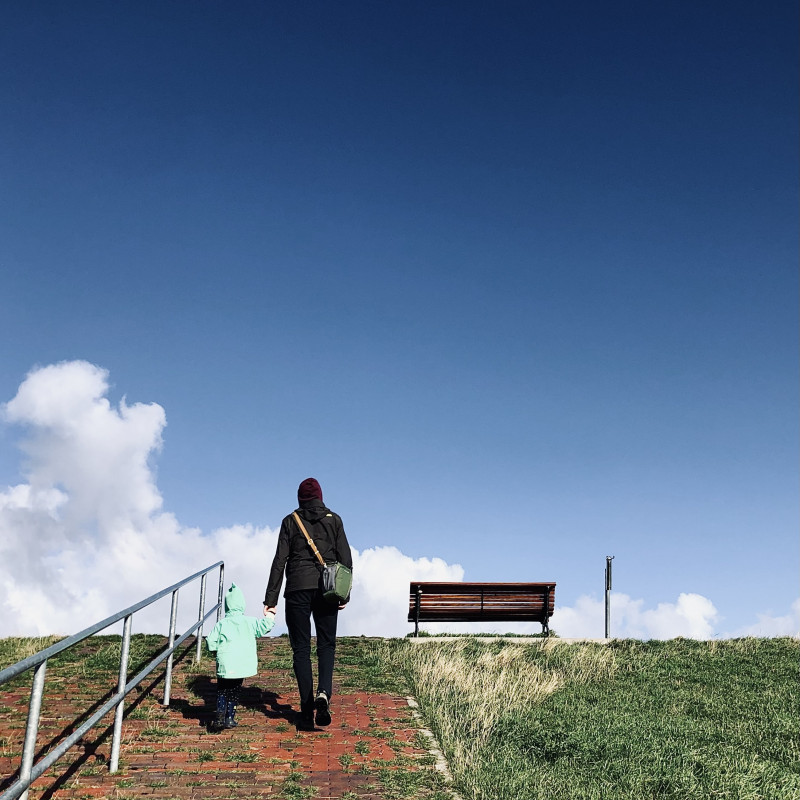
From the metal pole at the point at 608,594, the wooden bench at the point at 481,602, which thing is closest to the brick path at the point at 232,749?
the wooden bench at the point at 481,602

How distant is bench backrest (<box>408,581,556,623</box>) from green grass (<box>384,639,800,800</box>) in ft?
5.13

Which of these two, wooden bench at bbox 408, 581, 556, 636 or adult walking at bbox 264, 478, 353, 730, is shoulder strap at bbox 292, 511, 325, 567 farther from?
wooden bench at bbox 408, 581, 556, 636

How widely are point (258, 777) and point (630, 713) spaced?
457 centimetres

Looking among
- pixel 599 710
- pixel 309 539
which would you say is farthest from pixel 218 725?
pixel 599 710

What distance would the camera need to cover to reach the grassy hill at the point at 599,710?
6.33m

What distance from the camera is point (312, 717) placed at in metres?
7.37

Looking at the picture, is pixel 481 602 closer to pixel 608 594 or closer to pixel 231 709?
pixel 608 594

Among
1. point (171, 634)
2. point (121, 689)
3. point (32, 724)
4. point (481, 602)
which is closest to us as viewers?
point (32, 724)

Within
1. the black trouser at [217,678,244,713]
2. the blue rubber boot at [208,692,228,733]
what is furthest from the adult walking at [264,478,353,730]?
the blue rubber boot at [208,692,228,733]

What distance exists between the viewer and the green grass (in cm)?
629

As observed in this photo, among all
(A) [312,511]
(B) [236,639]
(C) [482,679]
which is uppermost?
(A) [312,511]

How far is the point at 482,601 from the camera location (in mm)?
15000

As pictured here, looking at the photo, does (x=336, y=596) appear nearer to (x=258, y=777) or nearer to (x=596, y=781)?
(x=258, y=777)

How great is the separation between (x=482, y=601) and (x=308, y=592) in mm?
8222
